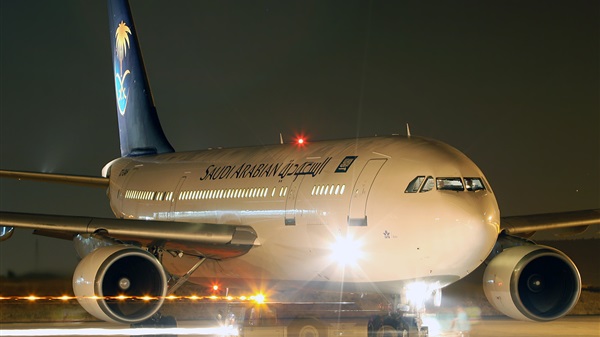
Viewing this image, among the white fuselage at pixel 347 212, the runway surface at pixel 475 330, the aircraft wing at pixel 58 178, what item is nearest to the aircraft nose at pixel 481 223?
the white fuselage at pixel 347 212

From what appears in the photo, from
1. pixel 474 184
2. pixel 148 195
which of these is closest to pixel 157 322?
pixel 148 195

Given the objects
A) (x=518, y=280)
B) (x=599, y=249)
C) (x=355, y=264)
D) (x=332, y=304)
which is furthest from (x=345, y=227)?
(x=599, y=249)

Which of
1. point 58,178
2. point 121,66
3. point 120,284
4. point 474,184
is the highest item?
point 121,66

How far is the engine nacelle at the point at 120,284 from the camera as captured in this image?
1977cm

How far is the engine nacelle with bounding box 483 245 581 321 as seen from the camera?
19.6m

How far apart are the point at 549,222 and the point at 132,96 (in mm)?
14582

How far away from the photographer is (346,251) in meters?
19.3

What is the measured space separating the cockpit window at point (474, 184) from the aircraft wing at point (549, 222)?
10.8 ft

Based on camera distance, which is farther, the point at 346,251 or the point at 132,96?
the point at 132,96

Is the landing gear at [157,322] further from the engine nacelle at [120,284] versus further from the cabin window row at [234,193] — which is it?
the cabin window row at [234,193]

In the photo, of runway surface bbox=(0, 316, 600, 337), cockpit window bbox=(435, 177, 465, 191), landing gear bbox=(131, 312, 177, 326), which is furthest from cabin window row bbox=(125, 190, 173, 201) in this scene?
cockpit window bbox=(435, 177, 465, 191)

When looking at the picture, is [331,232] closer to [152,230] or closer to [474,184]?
[474,184]

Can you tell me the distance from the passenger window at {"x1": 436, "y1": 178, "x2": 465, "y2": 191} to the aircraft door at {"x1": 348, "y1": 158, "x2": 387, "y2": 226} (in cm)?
138

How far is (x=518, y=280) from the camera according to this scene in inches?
771
